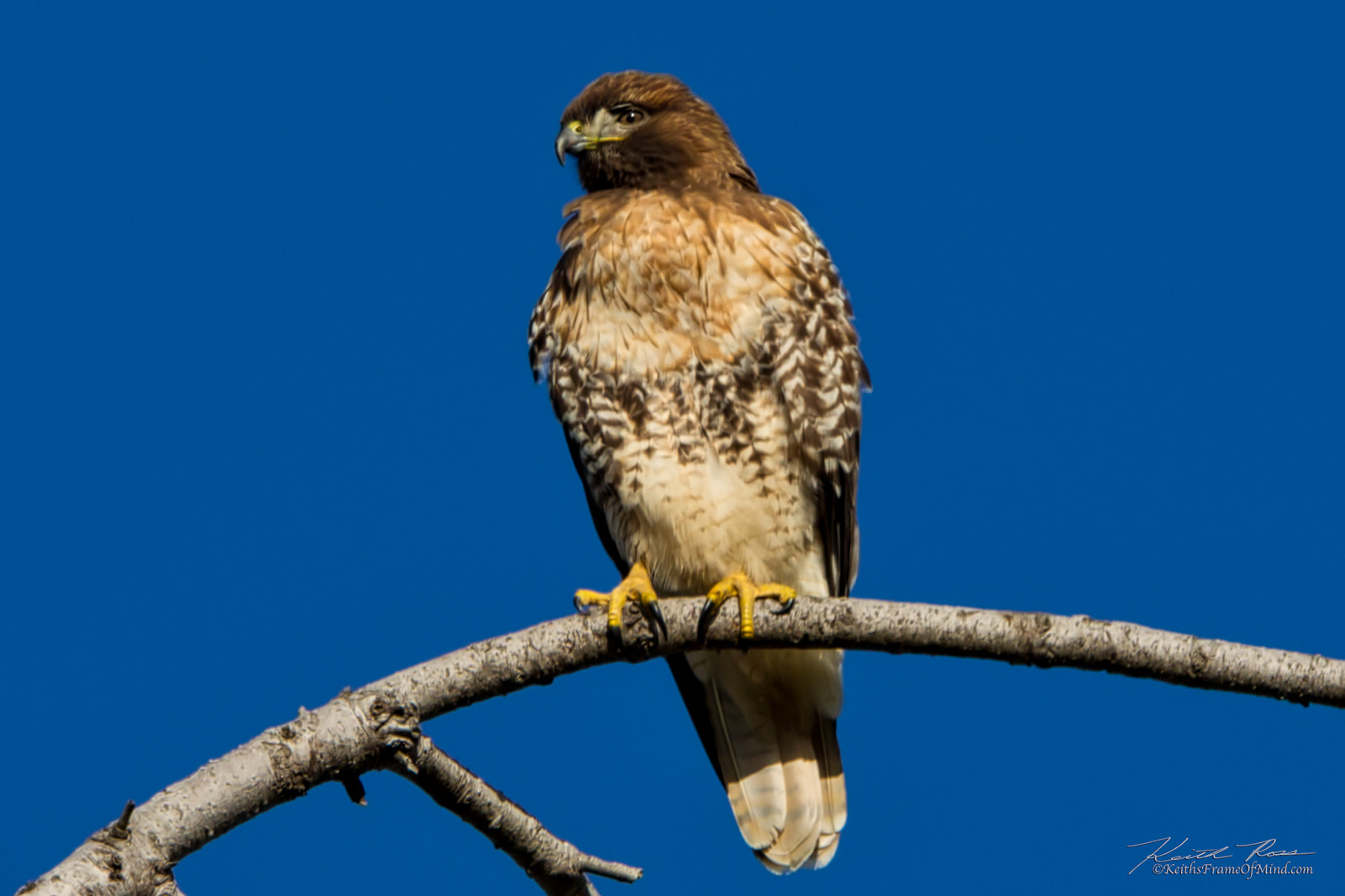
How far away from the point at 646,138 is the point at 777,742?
256 centimetres

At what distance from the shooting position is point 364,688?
3.39 metres

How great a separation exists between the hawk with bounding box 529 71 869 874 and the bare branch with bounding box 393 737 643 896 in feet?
3.47

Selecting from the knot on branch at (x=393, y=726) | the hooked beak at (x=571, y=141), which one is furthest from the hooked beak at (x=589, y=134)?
the knot on branch at (x=393, y=726)

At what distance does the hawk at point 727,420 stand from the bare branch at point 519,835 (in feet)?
3.47

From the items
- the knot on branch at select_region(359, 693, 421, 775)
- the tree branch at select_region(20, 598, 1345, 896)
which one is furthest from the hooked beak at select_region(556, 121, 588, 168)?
the knot on branch at select_region(359, 693, 421, 775)

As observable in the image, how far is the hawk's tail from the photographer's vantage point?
5.39 metres

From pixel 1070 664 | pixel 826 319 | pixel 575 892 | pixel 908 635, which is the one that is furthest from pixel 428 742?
pixel 826 319

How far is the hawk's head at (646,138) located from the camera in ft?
18.1

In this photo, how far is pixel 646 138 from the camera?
5578mm

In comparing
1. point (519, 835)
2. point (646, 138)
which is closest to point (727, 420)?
point (646, 138)

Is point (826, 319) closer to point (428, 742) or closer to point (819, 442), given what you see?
point (819, 442)

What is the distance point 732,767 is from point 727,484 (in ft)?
4.29

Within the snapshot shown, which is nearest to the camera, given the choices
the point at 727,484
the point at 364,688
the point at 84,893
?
the point at 84,893

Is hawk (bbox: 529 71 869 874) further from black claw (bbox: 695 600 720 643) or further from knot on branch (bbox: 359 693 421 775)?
knot on branch (bbox: 359 693 421 775)
